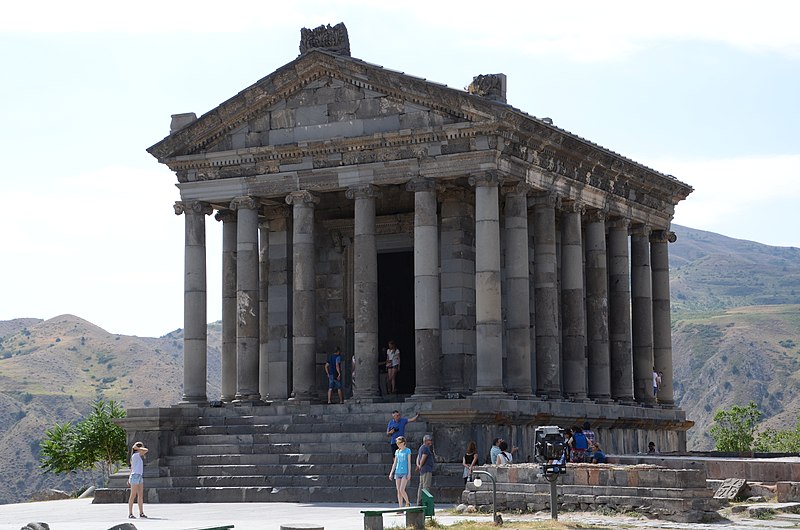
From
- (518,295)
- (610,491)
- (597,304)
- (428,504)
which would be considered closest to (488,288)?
(518,295)

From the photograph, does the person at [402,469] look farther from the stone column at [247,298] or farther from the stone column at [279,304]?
the stone column at [279,304]

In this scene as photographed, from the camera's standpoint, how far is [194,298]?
3988 cm

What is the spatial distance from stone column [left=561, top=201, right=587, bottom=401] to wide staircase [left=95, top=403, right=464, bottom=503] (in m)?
7.04

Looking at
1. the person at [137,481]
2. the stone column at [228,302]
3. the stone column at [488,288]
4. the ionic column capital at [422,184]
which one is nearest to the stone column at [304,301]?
the ionic column capital at [422,184]

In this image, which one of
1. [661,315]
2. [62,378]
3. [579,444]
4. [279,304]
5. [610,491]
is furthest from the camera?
[62,378]

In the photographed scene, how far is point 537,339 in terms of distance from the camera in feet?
128

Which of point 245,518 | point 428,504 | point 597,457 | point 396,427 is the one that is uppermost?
point 396,427

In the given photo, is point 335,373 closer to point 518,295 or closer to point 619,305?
point 518,295

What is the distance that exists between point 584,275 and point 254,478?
13531 millimetres

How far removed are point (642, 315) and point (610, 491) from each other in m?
20.8

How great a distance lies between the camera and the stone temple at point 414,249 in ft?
119

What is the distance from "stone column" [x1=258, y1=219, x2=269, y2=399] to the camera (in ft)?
138

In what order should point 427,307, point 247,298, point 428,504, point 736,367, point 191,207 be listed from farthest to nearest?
point 736,367 → point 191,207 → point 247,298 → point 427,307 → point 428,504

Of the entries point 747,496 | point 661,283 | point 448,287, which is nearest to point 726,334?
point 661,283
